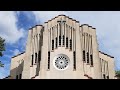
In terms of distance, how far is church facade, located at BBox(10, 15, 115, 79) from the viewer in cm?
4153

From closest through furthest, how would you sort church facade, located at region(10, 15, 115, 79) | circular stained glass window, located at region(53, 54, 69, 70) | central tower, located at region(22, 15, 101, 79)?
central tower, located at region(22, 15, 101, 79) → church facade, located at region(10, 15, 115, 79) → circular stained glass window, located at region(53, 54, 69, 70)

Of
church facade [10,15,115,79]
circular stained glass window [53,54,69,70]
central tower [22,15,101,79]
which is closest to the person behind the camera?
central tower [22,15,101,79]

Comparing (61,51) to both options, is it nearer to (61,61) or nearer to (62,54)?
(62,54)

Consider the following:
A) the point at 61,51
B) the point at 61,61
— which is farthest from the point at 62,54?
the point at 61,61

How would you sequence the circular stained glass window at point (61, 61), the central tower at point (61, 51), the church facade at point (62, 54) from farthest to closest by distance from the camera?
the circular stained glass window at point (61, 61) → the church facade at point (62, 54) → the central tower at point (61, 51)

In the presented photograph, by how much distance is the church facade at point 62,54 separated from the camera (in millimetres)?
41531

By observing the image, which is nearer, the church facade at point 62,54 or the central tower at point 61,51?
the central tower at point 61,51

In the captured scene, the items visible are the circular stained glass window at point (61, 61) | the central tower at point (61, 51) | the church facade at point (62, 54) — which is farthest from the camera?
the circular stained glass window at point (61, 61)

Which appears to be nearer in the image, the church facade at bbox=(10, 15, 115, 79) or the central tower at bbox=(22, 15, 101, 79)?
the central tower at bbox=(22, 15, 101, 79)

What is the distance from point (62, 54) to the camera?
42344 mm

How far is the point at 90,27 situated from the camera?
157 feet

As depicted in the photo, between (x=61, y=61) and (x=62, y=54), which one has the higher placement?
(x=62, y=54)

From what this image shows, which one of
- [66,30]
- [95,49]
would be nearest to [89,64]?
[95,49]
